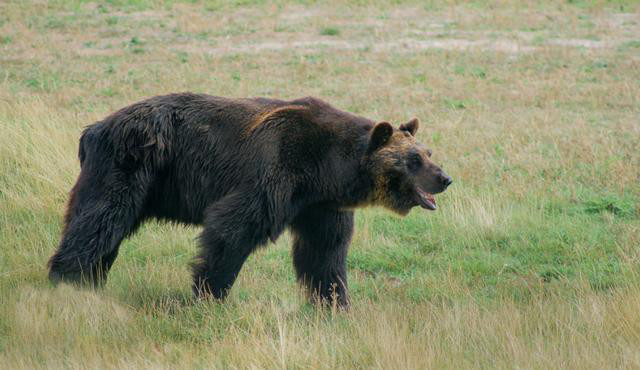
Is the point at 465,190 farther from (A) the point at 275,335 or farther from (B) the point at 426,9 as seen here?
(B) the point at 426,9

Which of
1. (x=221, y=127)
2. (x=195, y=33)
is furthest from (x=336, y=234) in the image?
(x=195, y=33)

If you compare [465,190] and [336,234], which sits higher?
[336,234]

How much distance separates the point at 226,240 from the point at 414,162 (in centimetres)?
166

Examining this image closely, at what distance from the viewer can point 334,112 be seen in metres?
7.29

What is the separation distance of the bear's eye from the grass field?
110 centimetres

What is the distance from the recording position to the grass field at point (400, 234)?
18.3 ft

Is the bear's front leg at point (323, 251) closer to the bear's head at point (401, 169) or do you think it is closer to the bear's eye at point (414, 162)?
the bear's head at point (401, 169)

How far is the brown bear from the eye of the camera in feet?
22.2

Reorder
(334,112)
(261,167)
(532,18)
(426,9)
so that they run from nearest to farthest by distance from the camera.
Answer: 1. (261,167)
2. (334,112)
3. (532,18)
4. (426,9)

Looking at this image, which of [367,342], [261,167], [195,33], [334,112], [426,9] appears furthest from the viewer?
[426,9]

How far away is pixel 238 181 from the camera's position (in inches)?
273

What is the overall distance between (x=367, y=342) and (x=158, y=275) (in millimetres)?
2577

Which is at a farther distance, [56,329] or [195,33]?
[195,33]

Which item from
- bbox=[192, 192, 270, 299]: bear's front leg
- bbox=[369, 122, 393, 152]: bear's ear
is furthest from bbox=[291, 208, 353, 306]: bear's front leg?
bbox=[369, 122, 393, 152]: bear's ear
